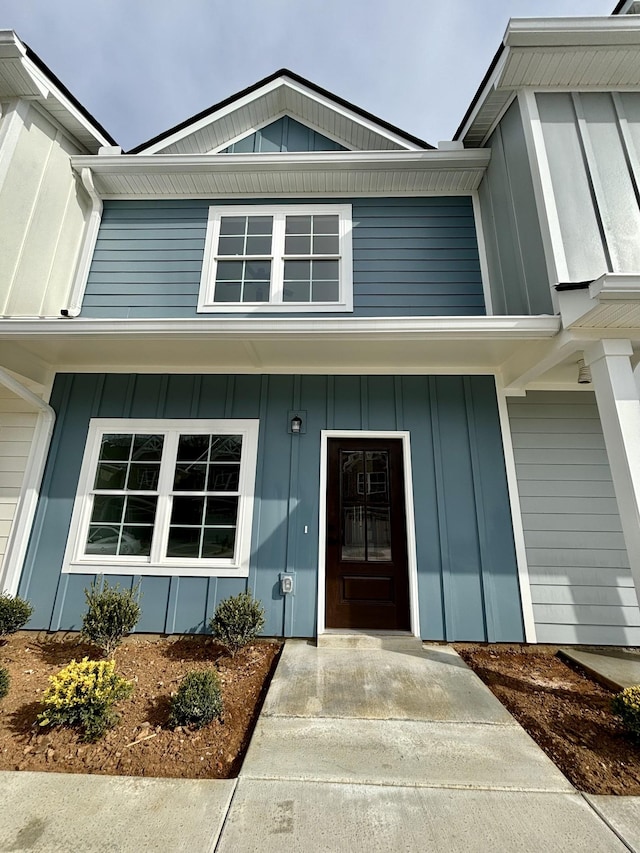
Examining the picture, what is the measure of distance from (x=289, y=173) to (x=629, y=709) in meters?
6.10

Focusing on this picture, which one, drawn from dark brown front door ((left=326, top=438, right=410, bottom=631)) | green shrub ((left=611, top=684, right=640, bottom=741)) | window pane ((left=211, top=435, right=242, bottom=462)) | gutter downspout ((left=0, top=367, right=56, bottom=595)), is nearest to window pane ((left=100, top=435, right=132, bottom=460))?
gutter downspout ((left=0, top=367, right=56, bottom=595))

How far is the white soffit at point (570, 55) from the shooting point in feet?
11.7

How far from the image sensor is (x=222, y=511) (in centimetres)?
397

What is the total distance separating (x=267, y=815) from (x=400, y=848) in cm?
59

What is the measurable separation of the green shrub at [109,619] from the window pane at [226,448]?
1.58 m

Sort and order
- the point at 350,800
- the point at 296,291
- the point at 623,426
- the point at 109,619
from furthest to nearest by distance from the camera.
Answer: the point at 296,291 → the point at 109,619 → the point at 623,426 → the point at 350,800

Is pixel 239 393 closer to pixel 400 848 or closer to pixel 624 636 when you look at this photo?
pixel 400 848

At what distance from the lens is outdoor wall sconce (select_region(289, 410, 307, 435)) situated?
4.05m

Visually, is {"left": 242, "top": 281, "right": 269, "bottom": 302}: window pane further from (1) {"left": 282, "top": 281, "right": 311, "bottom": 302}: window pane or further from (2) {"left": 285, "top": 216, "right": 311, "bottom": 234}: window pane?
(2) {"left": 285, "top": 216, "right": 311, "bottom": 234}: window pane

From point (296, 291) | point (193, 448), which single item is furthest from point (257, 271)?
point (193, 448)

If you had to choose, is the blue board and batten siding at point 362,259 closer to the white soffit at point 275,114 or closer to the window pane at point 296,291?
the window pane at point 296,291

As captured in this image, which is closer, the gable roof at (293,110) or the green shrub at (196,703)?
the green shrub at (196,703)

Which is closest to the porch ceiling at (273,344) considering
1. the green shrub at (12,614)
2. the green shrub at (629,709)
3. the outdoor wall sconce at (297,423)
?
the outdoor wall sconce at (297,423)

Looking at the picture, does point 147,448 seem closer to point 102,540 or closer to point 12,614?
point 102,540
